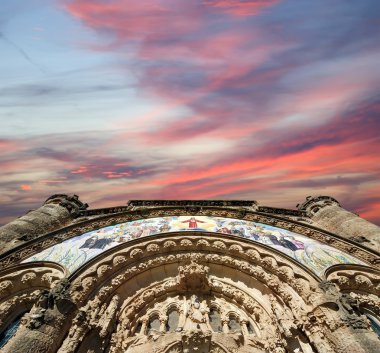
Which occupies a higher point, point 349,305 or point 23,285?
point 23,285

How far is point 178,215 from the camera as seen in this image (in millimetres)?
12570

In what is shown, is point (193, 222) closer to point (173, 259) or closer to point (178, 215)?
point (178, 215)

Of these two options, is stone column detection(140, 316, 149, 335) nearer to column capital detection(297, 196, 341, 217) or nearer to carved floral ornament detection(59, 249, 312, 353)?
carved floral ornament detection(59, 249, 312, 353)

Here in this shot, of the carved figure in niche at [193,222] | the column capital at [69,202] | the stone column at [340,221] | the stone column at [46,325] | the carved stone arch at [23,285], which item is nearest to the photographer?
the stone column at [46,325]

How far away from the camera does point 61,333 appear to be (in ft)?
20.8

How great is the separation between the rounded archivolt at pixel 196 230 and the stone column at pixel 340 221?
74.2 inches

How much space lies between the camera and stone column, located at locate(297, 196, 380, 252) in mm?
10617

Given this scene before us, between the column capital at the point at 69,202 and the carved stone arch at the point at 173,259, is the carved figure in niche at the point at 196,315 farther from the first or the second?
the column capital at the point at 69,202

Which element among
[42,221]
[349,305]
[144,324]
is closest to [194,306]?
[144,324]

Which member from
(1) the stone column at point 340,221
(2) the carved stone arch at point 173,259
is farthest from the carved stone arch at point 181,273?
(1) the stone column at point 340,221

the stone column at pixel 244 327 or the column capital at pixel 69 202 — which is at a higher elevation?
the column capital at pixel 69 202

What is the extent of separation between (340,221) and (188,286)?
8459 mm

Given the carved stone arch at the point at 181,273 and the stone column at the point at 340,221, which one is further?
the stone column at the point at 340,221

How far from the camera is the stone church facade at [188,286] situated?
6551 millimetres
